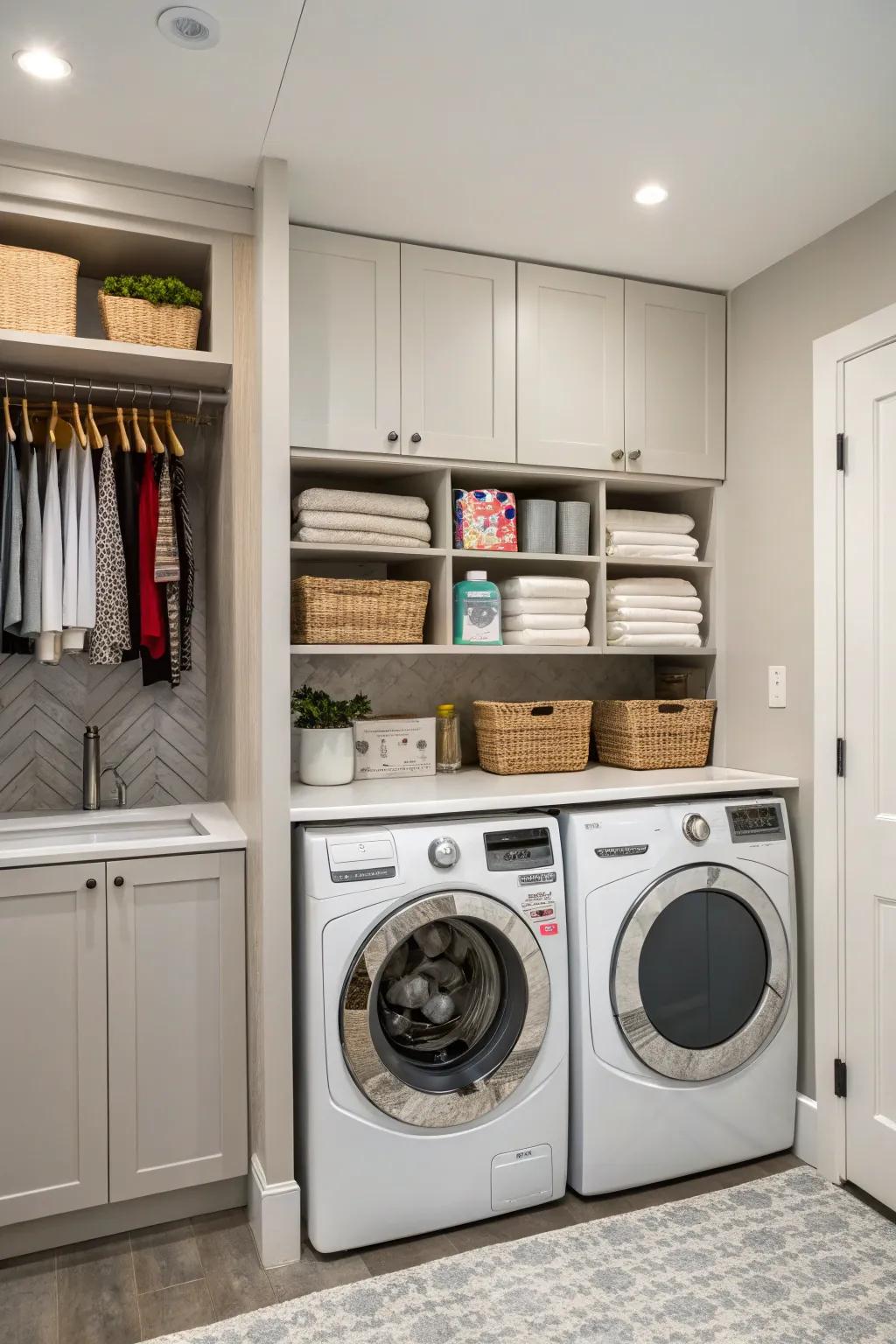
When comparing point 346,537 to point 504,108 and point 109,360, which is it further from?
point 504,108

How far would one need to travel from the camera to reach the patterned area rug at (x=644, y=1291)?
190 cm

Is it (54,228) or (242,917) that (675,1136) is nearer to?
(242,917)

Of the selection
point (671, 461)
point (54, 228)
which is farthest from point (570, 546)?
point (54, 228)

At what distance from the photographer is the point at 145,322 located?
7.54 ft

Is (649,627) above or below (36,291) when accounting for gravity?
below

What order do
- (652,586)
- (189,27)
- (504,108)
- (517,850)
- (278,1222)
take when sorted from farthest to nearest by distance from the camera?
(652,586) → (517,850) → (278,1222) → (504,108) → (189,27)

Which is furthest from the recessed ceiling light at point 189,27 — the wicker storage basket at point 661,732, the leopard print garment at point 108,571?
the wicker storage basket at point 661,732

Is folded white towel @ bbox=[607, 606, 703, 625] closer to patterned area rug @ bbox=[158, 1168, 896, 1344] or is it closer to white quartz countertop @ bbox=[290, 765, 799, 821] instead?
white quartz countertop @ bbox=[290, 765, 799, 821]

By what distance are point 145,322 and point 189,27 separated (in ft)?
2.39

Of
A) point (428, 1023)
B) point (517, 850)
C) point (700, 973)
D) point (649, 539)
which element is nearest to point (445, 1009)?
point (428, 1023)

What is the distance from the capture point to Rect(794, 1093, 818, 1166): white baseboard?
2557 millimetres

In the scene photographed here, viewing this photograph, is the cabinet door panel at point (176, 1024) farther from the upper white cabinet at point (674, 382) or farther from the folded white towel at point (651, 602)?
the upper white cabinet at point (674, 382)

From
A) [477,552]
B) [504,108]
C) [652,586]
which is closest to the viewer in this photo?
[504,108]

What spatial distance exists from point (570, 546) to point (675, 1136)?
5.42 ft
